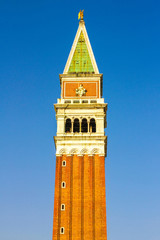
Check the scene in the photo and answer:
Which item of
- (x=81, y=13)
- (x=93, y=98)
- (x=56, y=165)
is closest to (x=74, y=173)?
(x=56, y=165)

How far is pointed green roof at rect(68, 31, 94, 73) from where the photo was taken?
7180cm

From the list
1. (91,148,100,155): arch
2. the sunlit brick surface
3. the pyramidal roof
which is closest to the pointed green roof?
the pyramidal roof

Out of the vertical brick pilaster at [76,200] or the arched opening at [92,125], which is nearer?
the vertical brick pilaster at [76,200]

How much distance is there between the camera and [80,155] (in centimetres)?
6284

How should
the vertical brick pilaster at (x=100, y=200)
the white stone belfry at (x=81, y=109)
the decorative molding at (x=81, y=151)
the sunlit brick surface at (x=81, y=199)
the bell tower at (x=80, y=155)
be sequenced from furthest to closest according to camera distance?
1. the white stone belfry at (x=81, y=109)
2. the decorative molding at (x=81, y=151)
3. the bell tower at (x=80, y=155)
4. the sunlit brick surface at (x=81, y=199)
5. the vertical brick pilaster at (x=100, y=200)

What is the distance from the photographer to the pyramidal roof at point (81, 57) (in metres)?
71.8

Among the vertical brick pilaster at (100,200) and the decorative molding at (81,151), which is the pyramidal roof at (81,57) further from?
the vertical brick pilaster at (100,200)

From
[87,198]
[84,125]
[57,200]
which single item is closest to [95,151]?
[84,125]

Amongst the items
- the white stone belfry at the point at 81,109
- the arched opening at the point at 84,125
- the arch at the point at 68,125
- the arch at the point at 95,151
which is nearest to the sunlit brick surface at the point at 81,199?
the arch at the point at 95,151

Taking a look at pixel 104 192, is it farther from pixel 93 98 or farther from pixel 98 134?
pixel 93 98

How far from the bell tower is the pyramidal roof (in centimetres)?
16

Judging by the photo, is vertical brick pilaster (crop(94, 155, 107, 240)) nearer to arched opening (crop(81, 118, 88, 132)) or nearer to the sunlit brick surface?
the sunlit brick surface
